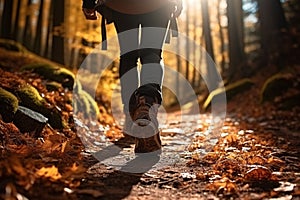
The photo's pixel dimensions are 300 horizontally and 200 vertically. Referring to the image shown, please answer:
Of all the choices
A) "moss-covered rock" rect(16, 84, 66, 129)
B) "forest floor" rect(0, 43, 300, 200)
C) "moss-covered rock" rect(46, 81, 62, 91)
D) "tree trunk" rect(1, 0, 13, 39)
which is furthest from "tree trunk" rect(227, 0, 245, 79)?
"moss-covered rock" rect(16, 84, 66, 129)

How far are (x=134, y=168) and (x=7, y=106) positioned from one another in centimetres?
150

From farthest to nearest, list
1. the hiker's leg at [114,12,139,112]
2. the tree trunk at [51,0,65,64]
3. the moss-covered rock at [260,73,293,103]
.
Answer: the tree trunk at [51,0,65,64]
the moss-covered rock at [260,73,293,103]
the hiker's leg at [114,12,139,112]

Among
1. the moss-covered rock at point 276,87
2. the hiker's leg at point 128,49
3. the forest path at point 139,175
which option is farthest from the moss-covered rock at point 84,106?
the moss-covered rock at point 276,87

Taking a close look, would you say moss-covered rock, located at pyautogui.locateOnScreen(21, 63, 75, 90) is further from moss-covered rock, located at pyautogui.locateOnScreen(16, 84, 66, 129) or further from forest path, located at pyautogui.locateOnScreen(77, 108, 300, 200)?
forest path, located at pyautogui.locateOnScreen(77, 108, 300, 200)

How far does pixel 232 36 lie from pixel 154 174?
13092 mm

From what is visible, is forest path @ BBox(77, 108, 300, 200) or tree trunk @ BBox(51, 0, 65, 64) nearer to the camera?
forest path @ BBox(77, 108, 300, 200)

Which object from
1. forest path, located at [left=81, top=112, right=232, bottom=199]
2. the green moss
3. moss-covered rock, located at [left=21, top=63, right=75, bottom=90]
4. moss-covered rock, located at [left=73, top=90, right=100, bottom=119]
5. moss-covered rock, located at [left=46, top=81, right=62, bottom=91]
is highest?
moss-covered rock, located at [left=21, top=63, right=75, bottom=90]

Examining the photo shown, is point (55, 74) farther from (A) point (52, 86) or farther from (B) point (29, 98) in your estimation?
(B) point (29, 98)

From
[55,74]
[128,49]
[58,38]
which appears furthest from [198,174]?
[58,38]

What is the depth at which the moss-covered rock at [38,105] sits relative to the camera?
3.55m

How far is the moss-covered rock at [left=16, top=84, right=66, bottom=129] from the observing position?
3.55 metres

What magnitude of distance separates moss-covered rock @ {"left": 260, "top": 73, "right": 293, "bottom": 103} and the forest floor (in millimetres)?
3495

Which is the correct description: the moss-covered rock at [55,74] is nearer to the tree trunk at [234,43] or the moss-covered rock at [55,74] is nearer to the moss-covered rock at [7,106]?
the moss-covered rock at [7,106]

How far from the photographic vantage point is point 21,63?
6066 millimetres
